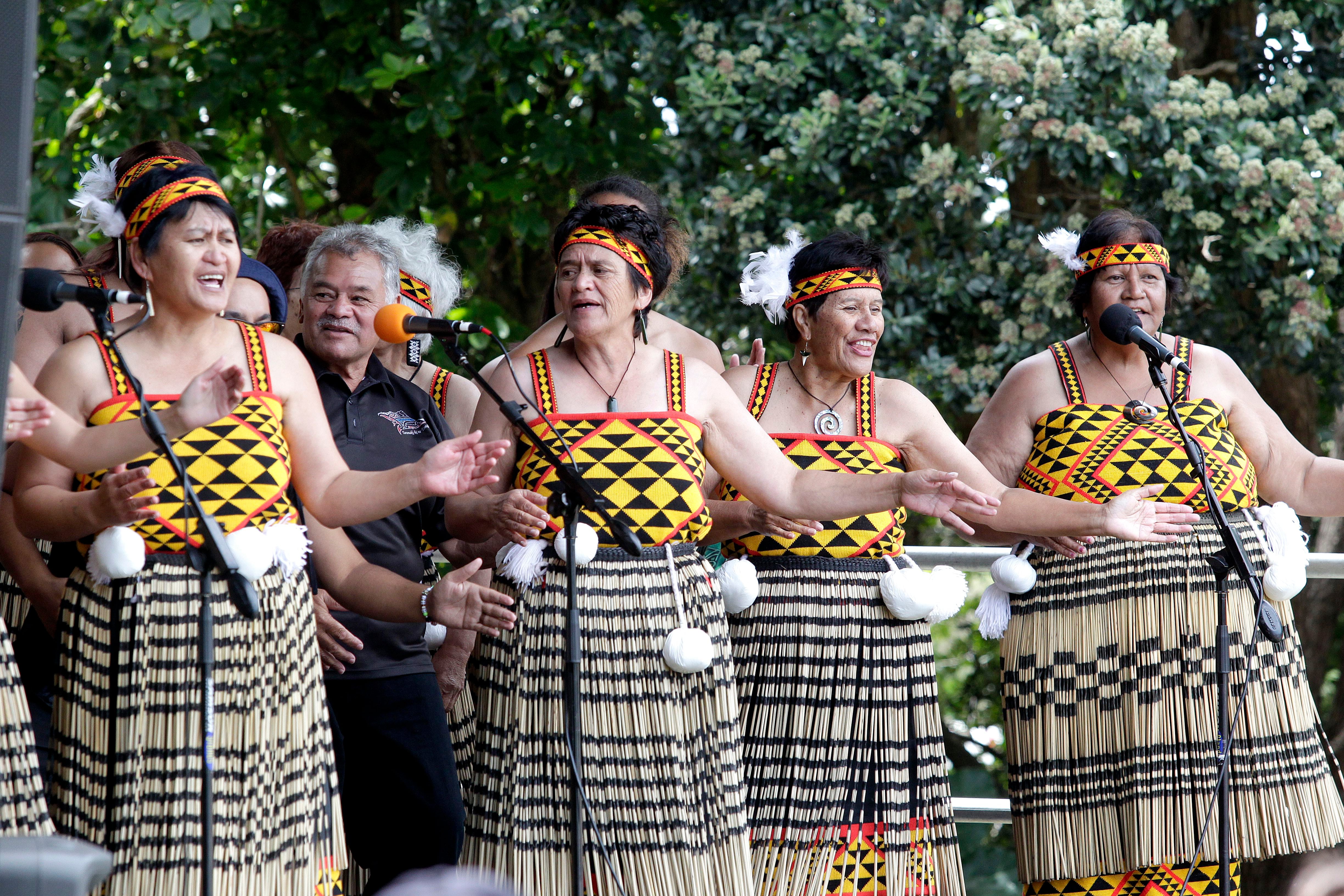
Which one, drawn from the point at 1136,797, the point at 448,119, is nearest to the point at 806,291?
the point at 1136,797

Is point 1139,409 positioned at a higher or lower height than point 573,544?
higher

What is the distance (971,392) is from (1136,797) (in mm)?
1963

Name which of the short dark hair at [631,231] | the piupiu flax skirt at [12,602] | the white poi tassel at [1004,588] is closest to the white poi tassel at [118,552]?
the piupiu flax skirt at [12,602]

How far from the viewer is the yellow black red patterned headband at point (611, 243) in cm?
339

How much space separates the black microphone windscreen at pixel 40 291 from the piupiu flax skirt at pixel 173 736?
541mm

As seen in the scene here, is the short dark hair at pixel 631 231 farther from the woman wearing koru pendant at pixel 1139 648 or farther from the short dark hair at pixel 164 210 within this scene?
the woman wearing koru pendant at pixel 1139 648

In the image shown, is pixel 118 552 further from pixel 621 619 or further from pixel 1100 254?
pixel 1100 254

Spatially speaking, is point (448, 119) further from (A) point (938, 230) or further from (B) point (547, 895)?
(B) point (547, 895)

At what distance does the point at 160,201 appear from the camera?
292cm

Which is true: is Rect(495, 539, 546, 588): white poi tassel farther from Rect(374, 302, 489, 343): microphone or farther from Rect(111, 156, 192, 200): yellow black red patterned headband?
Rect(111, 156, 192, 200): yellow black red patterned headband

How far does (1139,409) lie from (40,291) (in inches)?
104

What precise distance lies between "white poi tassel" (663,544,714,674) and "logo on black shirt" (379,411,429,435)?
77 cm

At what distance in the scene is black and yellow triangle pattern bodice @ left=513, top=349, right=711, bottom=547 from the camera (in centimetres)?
320

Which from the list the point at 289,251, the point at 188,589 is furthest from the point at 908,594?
the point at 289,251
